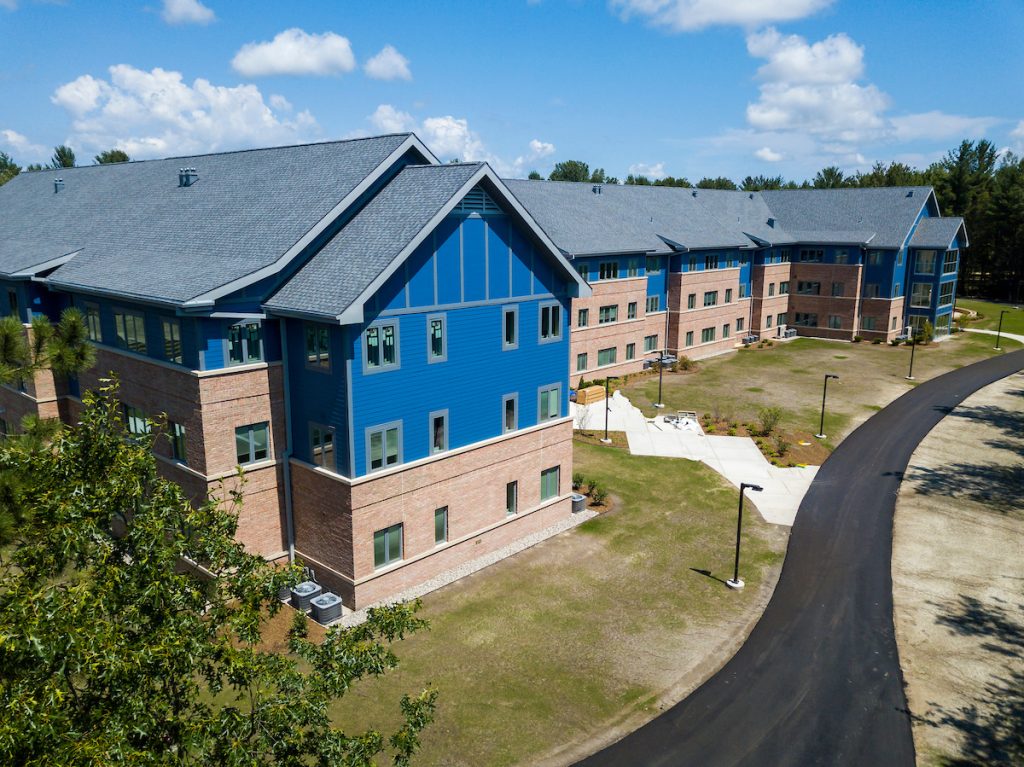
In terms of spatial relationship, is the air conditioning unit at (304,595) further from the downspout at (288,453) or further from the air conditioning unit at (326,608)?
the downspout at (288,453)

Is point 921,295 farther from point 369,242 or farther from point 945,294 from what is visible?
point 369,242

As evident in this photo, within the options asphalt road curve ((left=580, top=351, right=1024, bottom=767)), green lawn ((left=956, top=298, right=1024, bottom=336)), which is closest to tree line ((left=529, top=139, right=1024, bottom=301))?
green lawn ((left=956, top=298, right=1024, bottom=336))

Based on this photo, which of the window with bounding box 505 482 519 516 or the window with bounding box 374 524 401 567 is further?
the window with bounding box 505 482 519 516

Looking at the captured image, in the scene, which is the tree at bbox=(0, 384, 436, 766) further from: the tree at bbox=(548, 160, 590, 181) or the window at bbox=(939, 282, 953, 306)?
the tree at bbox=(548, 160, 590, 181)

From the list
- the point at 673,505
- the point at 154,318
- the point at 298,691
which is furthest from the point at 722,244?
the point at 298,691

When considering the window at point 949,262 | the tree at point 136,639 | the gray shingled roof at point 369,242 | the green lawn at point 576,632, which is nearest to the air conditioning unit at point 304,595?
the green lawn at point 576,632

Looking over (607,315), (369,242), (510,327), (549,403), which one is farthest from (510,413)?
(607,315)
